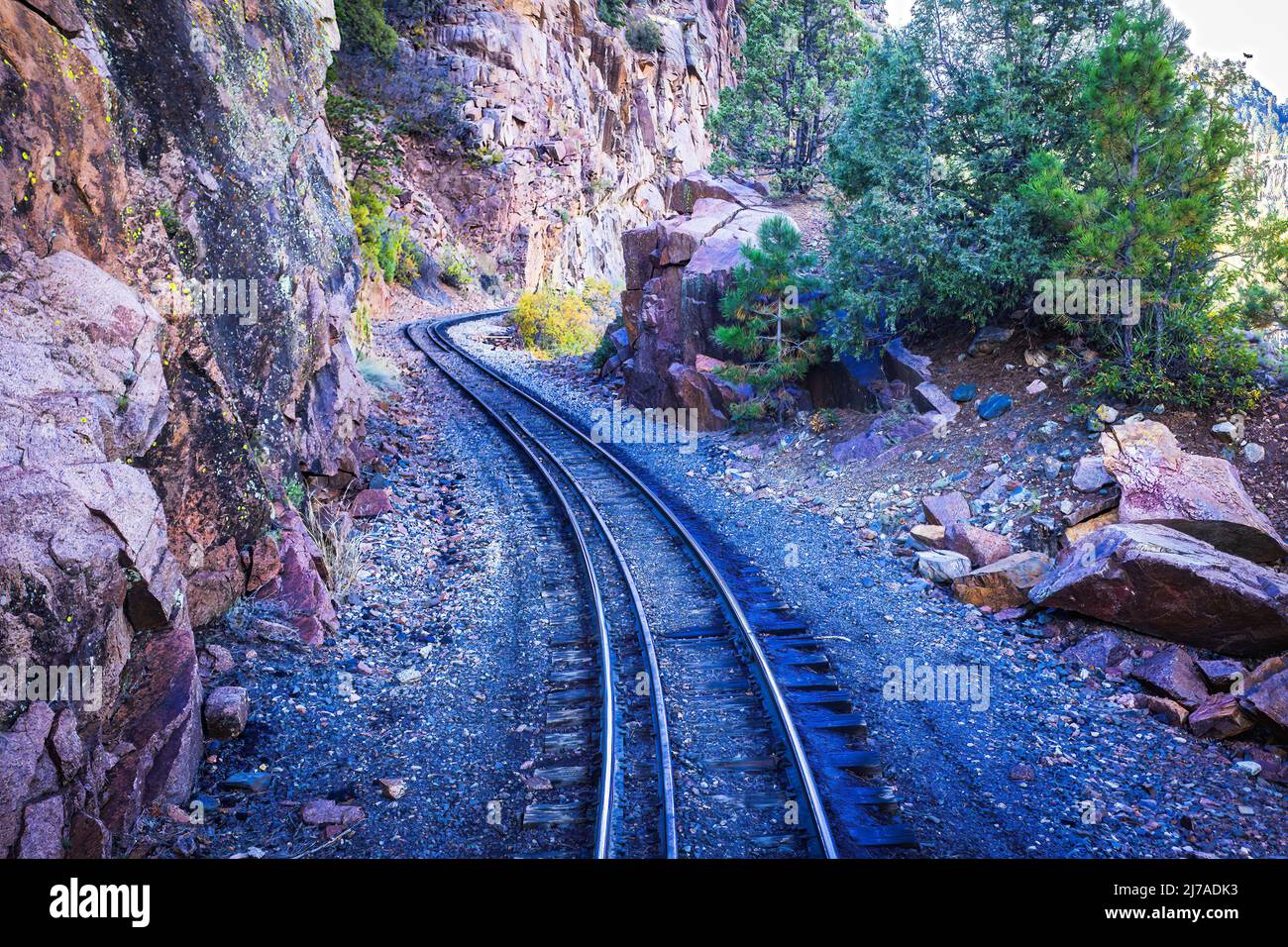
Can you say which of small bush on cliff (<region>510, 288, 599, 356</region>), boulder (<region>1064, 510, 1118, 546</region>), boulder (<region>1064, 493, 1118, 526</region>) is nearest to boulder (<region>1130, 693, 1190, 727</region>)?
boulder (<region>1064, 510, 1118, 546</region>)

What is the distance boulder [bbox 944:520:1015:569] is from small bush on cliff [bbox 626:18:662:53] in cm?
5707

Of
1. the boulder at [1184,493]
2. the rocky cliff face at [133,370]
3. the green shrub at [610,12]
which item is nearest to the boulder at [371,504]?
the rocky cliff face at [133,370]

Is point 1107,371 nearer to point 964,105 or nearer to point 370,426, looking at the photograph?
point 964,105

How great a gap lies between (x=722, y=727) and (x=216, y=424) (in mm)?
6162

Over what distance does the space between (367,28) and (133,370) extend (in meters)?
41.4

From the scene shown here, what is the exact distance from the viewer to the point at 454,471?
49.6ft

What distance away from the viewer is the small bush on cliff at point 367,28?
38.2 m

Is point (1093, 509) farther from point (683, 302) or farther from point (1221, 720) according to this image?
point (683, 302)

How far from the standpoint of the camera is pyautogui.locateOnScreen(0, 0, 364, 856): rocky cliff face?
5.03 m

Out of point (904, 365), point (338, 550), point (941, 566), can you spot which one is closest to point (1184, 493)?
point (941, 566)

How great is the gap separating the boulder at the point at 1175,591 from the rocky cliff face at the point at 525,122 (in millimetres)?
41919

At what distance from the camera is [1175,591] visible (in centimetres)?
779

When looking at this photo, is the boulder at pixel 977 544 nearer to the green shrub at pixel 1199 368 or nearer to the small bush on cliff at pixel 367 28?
the green shrub at pixel 1199 368

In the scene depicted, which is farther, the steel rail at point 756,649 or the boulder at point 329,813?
the boulder at point 329,813
